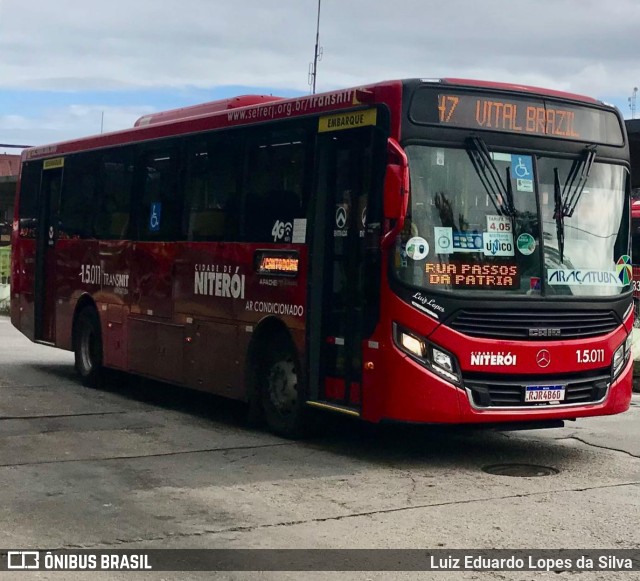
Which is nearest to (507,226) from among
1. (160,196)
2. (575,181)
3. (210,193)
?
(575,181)

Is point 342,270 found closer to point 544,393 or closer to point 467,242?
point 467,242

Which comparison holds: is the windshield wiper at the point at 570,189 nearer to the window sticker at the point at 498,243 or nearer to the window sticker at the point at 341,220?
the window sticker at the point at 498,243

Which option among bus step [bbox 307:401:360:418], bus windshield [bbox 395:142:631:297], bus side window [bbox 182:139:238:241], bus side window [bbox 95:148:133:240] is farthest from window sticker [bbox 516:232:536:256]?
bus side window [bbox 95:148:133:240]

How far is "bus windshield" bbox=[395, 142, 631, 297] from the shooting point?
9.32 metres

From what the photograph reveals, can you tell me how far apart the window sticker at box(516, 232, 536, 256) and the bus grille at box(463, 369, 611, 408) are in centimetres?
103

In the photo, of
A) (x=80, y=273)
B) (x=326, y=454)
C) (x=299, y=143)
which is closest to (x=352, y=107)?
(x=299, y=143)

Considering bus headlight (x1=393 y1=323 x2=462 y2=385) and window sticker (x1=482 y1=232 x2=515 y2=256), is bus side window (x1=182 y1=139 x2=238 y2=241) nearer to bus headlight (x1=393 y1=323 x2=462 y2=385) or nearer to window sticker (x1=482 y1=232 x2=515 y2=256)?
bus headlight (x1=393 y1=323 x2=462 y2=385)

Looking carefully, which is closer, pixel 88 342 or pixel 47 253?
pixel 88 342

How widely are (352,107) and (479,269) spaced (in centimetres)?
175

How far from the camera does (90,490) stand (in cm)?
850

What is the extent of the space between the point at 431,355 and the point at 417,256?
31.4 inches

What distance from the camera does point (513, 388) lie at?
9469mm

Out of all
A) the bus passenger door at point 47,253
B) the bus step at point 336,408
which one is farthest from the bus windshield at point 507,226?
the bus passenger door at point 47,253

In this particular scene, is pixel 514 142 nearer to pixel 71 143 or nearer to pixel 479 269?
pixel 479 269
